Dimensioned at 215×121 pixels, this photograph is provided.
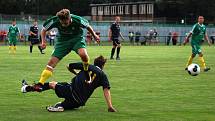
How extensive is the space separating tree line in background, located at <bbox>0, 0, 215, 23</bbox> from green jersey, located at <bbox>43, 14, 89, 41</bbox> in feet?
294

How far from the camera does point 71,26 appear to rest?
39.9ft

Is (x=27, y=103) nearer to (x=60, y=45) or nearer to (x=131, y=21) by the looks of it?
(x=60, y=45)

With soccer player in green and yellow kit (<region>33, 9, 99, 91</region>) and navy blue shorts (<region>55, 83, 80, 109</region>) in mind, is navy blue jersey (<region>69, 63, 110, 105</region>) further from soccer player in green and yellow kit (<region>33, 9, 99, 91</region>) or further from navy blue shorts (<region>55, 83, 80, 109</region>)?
soccer player in green and yellow kit (<region>33, 9, 99, 91</region>)

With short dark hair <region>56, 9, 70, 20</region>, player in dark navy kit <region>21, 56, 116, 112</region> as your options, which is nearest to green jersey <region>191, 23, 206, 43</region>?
short dark hair <region>56, 9, 70, 20</region>

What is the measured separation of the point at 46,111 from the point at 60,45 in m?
2.16

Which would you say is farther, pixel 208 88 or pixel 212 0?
pixel 212 0

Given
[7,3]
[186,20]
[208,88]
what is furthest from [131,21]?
[208,88]

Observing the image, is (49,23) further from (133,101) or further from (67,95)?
(133,101)

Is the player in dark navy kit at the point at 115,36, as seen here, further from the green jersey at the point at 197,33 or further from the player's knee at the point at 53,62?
the player's knee at the point at 53,62

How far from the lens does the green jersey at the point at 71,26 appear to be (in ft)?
39.8

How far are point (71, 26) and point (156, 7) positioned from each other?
9367cm

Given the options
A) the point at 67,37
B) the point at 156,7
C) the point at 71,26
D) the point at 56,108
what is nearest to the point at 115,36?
the point at 67,37

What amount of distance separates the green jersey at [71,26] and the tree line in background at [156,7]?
3525 inches

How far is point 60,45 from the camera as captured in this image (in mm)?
12586
